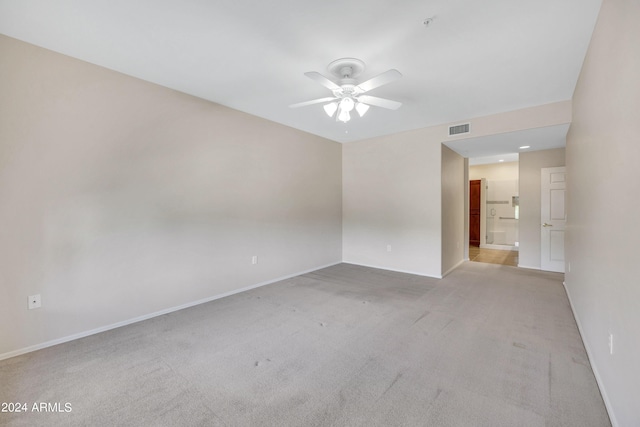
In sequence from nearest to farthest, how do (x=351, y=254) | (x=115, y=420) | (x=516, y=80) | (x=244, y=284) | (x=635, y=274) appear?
(x=635, y=274)
(x=115, y=420)
(x=516, y=80)
(x=244, y=284)
(x=351, y=254)

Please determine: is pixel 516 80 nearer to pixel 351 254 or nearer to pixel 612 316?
pixel 612 316

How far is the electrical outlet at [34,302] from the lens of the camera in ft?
7.41

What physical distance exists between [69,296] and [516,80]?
494 centimetres

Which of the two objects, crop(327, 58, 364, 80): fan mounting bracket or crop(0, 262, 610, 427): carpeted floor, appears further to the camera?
crop(327, 58, 364, 80): fan mounting bracket

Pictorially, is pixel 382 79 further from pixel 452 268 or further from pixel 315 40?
pixel 452 268

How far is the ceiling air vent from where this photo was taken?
4113 mm

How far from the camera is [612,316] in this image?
155cm

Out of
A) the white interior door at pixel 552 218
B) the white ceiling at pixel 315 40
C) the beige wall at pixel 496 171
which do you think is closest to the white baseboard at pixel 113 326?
the white ceiling at pixel 315 40

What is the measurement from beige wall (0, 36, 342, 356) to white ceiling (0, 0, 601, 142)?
0.34 m

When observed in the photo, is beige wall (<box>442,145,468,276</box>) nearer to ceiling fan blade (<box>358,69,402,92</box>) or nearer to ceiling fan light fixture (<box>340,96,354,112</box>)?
ceiling fan light fixture (<box>340,96,354,112</box>)

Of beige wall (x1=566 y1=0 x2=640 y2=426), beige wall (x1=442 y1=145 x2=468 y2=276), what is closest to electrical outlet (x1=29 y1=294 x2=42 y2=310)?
beige wall (x1=566 y1=0 x2=640 y2=426)

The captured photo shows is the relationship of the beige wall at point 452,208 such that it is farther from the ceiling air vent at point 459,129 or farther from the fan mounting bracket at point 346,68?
the fan mounting bracket at point 346,68

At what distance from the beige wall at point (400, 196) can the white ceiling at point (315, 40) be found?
1335 mm

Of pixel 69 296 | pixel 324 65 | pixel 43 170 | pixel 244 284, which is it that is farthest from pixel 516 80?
pixel 69 296
